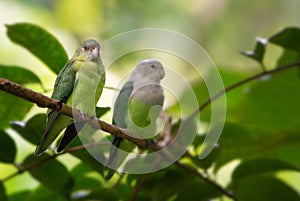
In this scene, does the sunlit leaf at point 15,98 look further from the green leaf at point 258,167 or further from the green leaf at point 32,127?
the green leaf at point 258,167

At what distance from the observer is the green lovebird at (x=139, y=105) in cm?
83

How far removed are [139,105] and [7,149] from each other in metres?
0.26

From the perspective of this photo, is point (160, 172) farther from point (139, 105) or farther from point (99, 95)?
point (99, 95)

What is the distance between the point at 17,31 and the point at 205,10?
2.78 m

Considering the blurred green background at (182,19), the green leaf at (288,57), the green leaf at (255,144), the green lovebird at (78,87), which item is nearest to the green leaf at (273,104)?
the green leaf at (255,144)

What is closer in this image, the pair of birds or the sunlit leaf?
the pair of birds

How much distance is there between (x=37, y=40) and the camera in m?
0.91

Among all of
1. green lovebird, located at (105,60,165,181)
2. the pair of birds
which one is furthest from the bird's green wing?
green lovebird, located at (105,60,165,181)

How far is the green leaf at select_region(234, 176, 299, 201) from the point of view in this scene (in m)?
1.12

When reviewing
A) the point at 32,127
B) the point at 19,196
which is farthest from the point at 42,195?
the point at 32,127

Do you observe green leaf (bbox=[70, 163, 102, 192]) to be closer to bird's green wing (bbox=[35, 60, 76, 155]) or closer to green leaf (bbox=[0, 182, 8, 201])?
green leaf (bbox=[0, 182, 8, 201])

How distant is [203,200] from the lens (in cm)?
110

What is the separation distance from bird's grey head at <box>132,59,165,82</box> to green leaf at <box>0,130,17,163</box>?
267mm

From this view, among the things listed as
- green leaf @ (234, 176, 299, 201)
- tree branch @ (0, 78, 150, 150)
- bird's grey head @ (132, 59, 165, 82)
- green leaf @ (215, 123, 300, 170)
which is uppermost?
tree branch @ (0, 78, 150, 150)
